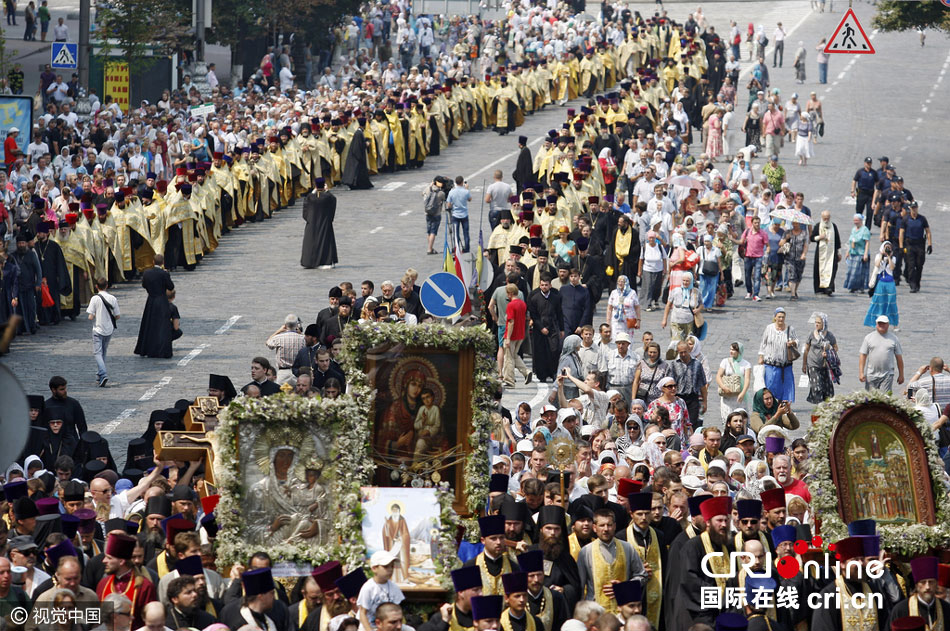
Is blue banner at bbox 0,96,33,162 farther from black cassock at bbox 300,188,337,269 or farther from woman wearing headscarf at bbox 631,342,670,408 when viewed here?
woman wearing headscarf at bbox 631,342,670,408

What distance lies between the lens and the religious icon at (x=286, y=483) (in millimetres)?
14023

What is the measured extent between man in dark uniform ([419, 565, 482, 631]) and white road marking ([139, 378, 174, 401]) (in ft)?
36.8

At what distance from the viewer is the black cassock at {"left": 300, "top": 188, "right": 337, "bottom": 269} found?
30.9m

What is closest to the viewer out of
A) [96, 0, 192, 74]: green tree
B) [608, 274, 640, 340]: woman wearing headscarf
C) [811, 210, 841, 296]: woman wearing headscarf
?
[608, 274, 640, 340]: woman wearing headscarf

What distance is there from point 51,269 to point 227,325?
2.59 meters

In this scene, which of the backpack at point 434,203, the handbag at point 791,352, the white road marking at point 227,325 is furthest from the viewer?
the backpack at point 434,203

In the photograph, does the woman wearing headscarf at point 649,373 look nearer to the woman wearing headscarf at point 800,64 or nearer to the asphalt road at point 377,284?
the asphalt road at point 377,284

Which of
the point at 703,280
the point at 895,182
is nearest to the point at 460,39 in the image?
the point at 895,182

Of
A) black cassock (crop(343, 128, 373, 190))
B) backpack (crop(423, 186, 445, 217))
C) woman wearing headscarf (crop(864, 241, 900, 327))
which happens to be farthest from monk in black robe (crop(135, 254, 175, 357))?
black cassock (crop(343, 128, 373, 190))

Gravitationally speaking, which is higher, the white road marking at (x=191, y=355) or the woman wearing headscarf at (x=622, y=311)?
the woman wearing headscarf at (x=622, y=311)

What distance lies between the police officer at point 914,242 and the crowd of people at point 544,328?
0.07 meters

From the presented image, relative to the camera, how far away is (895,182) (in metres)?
33.8

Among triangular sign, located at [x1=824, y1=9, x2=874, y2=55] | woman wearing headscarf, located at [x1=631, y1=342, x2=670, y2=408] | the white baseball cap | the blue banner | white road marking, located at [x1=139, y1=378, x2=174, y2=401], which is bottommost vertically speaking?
white road marking, located at [x1=139, y1=378, x2=174, y2=401]

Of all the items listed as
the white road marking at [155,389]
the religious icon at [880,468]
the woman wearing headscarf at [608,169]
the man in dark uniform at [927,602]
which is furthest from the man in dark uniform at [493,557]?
the woman wearing headscarf at [608,169]
